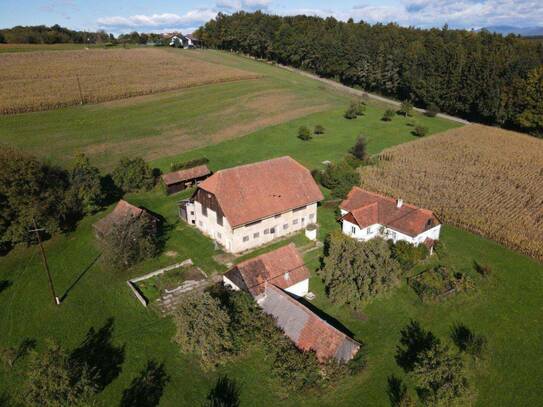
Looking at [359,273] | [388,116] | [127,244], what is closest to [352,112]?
[388,116]

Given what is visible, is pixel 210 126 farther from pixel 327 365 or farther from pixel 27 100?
pixel 327 365

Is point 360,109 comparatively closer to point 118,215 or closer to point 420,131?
point 420,131

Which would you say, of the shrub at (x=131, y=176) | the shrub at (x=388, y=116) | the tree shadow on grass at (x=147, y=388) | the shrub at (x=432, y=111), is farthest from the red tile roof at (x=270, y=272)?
the shrub at (x=432, y=111)

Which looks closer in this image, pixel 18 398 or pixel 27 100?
pixel 18 398

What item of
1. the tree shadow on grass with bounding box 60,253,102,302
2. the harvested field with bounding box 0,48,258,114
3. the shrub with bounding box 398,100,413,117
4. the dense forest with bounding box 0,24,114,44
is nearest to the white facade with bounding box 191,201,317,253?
the tree shadow on grass with bounding box 60,253,102,302

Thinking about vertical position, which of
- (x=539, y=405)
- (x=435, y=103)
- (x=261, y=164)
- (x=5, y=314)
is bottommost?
(x=435, y=103)

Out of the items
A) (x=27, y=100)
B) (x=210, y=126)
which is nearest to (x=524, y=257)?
(x=210, y=126)
